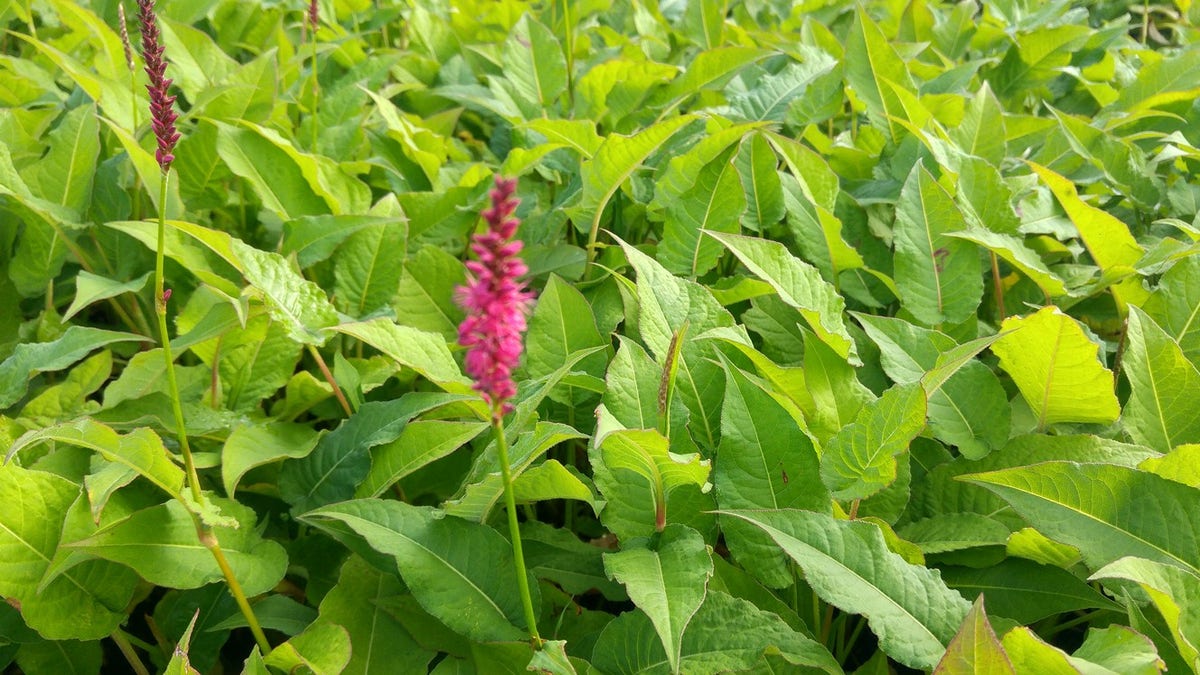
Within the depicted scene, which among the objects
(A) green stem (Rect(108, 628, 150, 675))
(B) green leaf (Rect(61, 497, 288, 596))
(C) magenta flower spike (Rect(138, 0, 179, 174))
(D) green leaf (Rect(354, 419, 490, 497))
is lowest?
(A) green stem (Rect(108, 628, 150, 675))

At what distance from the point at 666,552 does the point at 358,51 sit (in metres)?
2.29

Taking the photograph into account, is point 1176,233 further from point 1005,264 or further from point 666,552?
point 666,552

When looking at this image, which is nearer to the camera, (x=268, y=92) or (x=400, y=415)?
(x=400, y=415)

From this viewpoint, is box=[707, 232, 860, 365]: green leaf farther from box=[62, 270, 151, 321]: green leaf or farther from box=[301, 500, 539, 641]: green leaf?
box=[62, 270, 151, 321]: green leaf

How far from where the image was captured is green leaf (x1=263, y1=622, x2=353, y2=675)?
1.39m

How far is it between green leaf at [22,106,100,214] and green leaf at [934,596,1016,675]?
78.2 inches

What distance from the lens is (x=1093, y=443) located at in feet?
5.26

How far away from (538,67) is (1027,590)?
1.86m

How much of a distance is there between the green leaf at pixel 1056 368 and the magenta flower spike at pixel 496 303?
90 centimetres

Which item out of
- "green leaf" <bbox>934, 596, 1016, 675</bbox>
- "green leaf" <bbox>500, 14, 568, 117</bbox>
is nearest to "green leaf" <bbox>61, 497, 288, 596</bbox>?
"green leaf" <bbox>934, 596, 1016, 675</bbox>

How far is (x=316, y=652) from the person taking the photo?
56.5 inches

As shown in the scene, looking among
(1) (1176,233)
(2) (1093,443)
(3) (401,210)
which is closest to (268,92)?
(3) (401,210)

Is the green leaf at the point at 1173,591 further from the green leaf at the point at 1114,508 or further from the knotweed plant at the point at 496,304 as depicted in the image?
the knotweed plant at the point at 496,304

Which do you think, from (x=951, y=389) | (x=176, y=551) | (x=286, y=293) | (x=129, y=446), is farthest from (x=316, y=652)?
(x=951, y=389)
